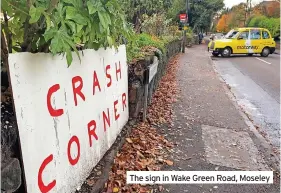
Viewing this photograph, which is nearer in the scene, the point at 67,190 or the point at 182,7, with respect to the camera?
the point at 67,190

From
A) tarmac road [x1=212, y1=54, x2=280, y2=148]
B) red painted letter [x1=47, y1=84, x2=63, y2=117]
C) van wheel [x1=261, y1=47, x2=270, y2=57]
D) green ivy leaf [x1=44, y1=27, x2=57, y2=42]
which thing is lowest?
tarmac road [x1=212, y1=54, x2=280, y2=148]

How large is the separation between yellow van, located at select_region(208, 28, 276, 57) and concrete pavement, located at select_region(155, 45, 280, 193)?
1476 centimetres

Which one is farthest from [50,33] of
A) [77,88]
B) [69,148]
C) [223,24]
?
[223,24]

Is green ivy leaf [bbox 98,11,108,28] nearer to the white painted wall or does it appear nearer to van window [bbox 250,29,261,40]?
the white painted wall

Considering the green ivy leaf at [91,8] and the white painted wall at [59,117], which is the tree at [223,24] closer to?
the white painted wall at [59,117]

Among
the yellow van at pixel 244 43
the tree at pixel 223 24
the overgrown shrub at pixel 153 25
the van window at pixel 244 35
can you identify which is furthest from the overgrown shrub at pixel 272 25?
the tree at pixel 223 24

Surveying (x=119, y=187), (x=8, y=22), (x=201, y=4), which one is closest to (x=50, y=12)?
(x=8, y=22)

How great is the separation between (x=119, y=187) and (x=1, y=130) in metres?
1.64

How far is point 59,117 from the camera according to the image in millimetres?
2180

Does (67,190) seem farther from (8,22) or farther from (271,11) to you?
(271,11)

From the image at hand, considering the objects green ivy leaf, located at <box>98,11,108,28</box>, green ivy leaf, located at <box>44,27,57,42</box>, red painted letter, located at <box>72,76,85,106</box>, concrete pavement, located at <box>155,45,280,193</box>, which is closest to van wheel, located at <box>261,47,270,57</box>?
concrete pavement, located at <box>155,45,280,193</box>

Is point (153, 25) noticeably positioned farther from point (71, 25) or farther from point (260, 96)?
point (71, 25)

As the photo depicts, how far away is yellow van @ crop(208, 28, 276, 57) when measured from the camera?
21.4m

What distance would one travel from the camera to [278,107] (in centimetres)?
757
